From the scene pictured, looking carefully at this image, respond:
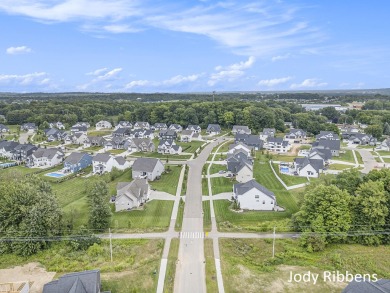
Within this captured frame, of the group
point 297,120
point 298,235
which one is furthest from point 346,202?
point 297,120

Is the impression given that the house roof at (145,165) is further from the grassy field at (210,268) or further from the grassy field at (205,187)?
the grassy field at (210,268)

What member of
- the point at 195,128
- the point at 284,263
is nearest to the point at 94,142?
the point at 195,128

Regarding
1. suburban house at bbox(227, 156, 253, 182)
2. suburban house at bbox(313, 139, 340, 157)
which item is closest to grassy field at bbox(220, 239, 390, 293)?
suburban house at bbox(227, 156, 253, 182)

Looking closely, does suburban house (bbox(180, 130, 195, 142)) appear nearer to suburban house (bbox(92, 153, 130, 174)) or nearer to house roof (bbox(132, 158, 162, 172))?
suburban house (bbox(92, 153, 130, 174))

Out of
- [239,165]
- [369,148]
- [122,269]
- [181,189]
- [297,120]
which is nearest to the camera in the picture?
[122,269]

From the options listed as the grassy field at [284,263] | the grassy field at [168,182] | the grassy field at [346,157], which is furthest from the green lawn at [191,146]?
the grassy field at [284,263]

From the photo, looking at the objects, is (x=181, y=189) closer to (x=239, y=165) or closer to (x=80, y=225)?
(x=239, y=165)
